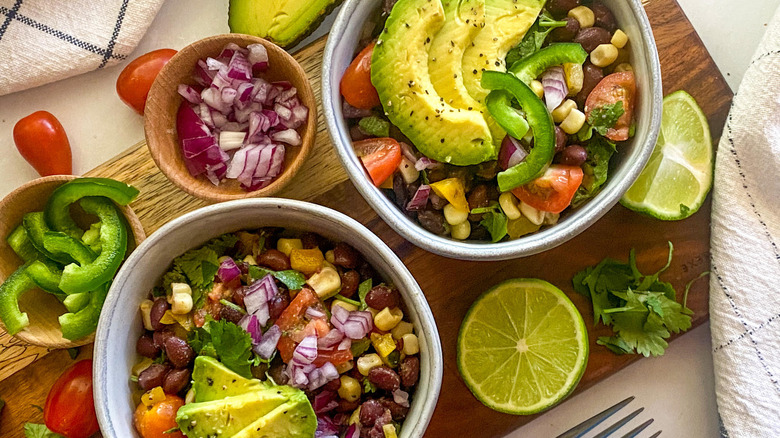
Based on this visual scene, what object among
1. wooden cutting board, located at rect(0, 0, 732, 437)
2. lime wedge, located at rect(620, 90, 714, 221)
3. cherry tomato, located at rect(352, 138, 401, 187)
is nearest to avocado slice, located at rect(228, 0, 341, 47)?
wooden cutting board, located at rect(0, 0, 732, 437)

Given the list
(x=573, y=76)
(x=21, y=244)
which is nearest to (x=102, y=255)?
(x=21, y=244)

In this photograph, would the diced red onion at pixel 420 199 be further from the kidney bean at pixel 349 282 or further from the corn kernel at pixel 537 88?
the corn kernel at pixel 537 88

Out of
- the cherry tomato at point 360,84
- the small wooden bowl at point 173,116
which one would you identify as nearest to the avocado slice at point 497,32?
the cherry tomato at point 360,84

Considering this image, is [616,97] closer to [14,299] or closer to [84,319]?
[84,319]

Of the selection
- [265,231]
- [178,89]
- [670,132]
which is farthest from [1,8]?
[670,132]

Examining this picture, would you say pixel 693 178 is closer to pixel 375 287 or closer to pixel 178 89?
pixel 375 287

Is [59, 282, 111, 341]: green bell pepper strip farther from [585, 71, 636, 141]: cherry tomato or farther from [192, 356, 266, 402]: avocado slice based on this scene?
[585, 71, 636, 141]: cherry tomato
